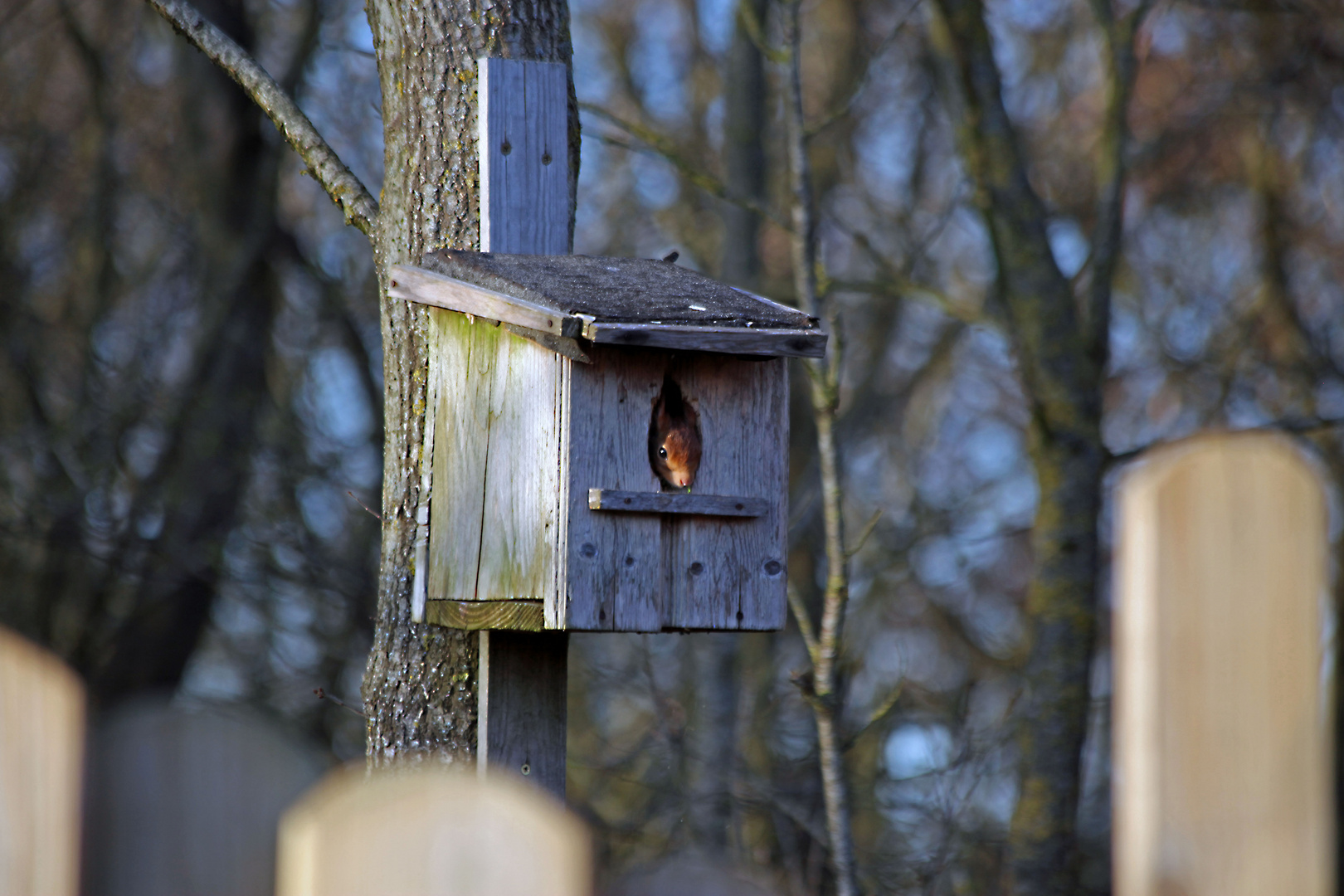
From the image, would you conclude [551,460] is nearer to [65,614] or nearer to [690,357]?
[690,357]

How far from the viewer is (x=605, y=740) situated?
7.34 meters

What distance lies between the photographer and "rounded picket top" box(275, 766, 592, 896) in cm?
118

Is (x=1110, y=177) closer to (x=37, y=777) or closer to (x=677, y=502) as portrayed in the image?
(x=677, y=502)

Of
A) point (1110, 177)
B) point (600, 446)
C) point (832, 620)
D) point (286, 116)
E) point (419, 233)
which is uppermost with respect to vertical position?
point (1110, 177)

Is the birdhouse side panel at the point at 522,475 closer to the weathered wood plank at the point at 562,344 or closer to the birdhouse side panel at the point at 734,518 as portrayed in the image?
the weathered wood plank at the point at 562,344

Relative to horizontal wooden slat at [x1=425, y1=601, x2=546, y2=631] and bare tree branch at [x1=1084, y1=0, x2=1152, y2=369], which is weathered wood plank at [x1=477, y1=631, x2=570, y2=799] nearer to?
horizontal wooden slat at [x1=425, y1=601, x2=546, y2=631]

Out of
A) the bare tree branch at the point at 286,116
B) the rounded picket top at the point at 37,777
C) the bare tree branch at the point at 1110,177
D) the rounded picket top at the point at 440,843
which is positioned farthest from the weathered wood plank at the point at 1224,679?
the bare tree branch at the point at 1110,177

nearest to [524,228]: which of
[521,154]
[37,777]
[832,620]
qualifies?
[521,154]

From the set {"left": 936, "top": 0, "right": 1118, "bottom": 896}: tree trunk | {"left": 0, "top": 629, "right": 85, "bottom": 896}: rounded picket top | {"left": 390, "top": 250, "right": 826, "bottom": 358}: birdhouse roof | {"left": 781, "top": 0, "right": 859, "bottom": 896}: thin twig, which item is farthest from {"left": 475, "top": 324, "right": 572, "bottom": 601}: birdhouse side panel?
{"left": 936, "top": 0, "right": 1118, "bottom": 896}: tree trunk

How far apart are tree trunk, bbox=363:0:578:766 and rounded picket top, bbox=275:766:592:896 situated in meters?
1.48

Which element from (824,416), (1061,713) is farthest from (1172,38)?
(824,416)

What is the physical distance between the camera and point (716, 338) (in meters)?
2.51

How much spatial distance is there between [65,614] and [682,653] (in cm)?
317

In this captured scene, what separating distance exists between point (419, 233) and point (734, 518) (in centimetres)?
87
